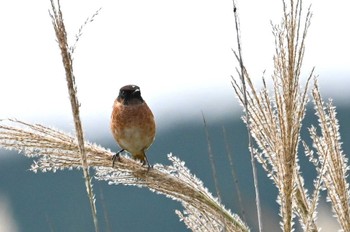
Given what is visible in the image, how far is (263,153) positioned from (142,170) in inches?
Result: 18.7

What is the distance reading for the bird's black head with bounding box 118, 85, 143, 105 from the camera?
525 cm

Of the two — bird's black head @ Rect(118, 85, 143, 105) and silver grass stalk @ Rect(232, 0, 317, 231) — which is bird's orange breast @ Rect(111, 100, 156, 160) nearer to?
bird's black head @ Rect(118, 85, 143, 105)

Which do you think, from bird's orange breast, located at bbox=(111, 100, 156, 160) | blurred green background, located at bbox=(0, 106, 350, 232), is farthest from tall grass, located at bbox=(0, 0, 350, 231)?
blurred green background, located at bbox=(0, 106, 350, 232)

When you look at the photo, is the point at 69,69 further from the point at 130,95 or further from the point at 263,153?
the point at 130,95

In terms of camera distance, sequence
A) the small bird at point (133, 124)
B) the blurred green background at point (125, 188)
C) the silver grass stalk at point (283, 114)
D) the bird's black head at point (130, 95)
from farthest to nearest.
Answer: the blurred green background at point (125, 188) → the bird's black head at point (130, 95) → the small bird at point (133, 124) → the silver grass stalk at point (283, 114)

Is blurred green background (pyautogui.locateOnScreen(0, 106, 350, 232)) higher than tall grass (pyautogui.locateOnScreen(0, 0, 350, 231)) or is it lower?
lower

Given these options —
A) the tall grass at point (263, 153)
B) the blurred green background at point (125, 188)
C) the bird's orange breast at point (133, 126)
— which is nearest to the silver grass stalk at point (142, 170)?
the tall grass at point (263, 153)

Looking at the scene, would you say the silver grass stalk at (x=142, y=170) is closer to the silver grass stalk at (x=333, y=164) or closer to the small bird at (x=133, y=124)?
the silver grass stalk at (x=333, y=164)

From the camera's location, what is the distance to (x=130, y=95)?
5309 millimetres

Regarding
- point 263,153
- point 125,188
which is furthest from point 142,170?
point 125,188

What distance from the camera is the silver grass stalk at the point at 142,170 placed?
3010 mm

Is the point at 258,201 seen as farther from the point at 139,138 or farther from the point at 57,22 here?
the point at 139,138

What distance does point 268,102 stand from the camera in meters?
2.81

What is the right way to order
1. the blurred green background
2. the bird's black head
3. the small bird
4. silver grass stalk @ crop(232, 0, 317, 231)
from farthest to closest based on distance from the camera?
1. the blurred green background
2. the bird's black head
3. the small bird
4. silver grass stalk @ crop(232, 0, 317, 231)
